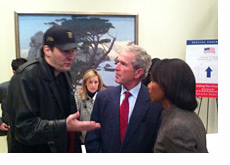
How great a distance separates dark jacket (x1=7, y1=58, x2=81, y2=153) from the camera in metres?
0.98

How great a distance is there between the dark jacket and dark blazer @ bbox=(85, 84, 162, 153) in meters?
0.20

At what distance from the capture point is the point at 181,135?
862 millimetres

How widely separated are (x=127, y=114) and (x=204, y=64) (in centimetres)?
182

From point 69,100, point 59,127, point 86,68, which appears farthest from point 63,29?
point 86,68

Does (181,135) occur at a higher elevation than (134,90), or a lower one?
lower

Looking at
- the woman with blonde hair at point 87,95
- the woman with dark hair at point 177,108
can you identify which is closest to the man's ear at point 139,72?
the woman with dark hair at point 177,108

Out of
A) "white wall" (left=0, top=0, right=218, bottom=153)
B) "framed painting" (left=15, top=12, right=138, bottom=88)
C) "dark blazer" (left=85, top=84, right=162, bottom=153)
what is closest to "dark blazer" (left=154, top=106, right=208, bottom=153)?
"dark blazer" (left=85, top=84, right=162, bottom=153)

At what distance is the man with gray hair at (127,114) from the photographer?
1.15 metres

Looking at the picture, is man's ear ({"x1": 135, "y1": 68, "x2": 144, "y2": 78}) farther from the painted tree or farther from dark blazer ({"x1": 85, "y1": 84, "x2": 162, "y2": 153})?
the painted tree

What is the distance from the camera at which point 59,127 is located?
97cm

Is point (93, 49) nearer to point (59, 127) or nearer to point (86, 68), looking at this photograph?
point (86, 68)

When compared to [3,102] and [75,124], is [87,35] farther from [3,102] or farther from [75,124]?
[75,124]

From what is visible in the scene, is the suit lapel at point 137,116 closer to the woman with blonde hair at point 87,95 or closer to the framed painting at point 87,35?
the woman with blonde hair at point 87,95

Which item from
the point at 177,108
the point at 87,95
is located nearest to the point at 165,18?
the point at 87,95
